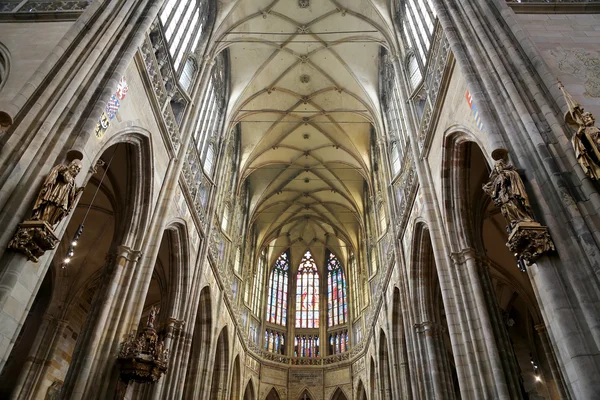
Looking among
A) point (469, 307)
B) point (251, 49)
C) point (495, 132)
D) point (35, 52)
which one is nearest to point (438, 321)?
point (469, 307)

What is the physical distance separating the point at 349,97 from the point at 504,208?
17600mm

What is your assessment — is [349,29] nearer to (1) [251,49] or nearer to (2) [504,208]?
(1) [251,49]

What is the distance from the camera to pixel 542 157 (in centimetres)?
680

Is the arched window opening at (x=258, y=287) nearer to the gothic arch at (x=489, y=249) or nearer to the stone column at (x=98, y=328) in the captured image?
the gothic arch at (x=489, y=249)

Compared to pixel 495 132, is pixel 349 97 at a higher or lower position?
higher

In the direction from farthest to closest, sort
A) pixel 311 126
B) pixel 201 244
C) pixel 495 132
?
1. pixel 311 126
2. pixel 201 244
3. pixel 495 132

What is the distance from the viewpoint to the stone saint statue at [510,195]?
6.31m

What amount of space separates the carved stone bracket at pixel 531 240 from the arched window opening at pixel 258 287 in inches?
1017

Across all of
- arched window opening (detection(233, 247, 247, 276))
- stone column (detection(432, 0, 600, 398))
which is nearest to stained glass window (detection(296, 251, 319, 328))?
arched window opening (detection(233, 247, 247, 276))

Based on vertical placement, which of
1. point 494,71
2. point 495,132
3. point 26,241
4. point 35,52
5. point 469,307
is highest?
point 35,52

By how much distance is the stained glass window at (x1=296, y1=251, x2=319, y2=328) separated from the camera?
32.7 meters

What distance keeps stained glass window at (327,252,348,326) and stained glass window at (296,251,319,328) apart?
1003 millimetres

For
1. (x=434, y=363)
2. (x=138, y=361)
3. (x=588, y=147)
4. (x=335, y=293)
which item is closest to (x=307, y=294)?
(x=335, y=293)

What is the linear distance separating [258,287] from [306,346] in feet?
18.0
